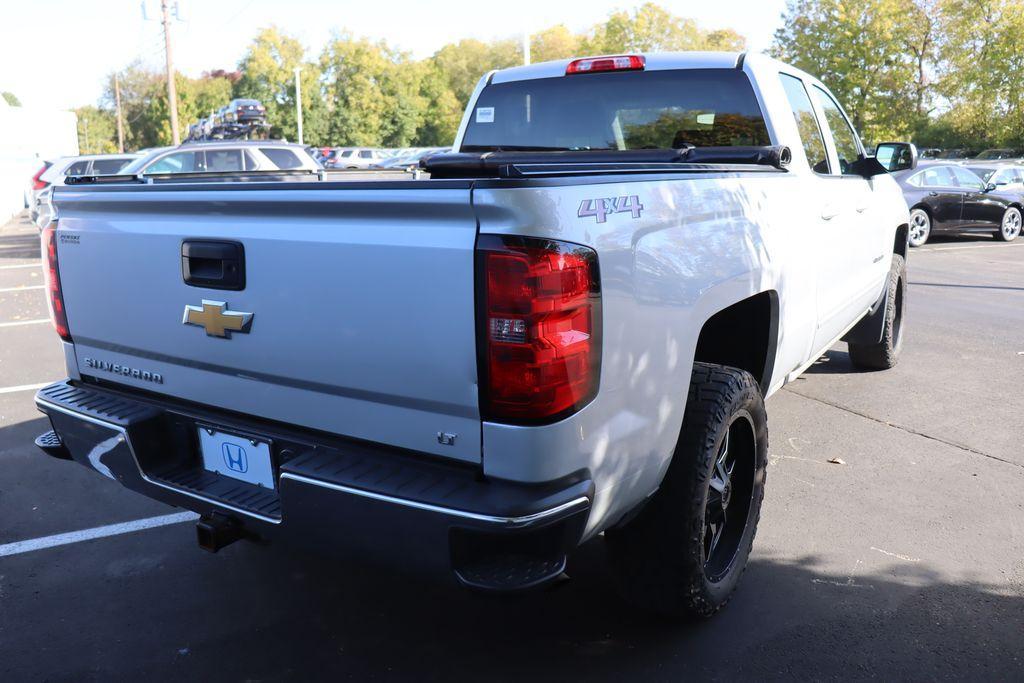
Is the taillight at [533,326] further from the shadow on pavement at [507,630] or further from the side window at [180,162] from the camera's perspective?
the side window at [180,162]

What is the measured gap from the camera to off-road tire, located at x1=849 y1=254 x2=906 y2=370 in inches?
248

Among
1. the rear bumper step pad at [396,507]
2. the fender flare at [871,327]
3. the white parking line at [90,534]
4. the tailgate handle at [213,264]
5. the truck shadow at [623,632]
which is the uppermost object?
the tailgate handle at [213,264]

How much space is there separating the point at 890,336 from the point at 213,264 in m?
5.30

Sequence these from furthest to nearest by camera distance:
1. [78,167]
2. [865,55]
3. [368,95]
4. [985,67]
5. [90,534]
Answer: [368,95]
[865,55]
[985,67]
[78,167]
[90,534]

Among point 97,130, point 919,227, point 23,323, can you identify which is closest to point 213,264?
point 23,323

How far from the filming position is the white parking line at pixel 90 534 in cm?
392

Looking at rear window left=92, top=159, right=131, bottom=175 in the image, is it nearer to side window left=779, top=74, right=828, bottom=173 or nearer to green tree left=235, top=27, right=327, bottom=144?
side window left=779, top=74, right=828, bottom=173

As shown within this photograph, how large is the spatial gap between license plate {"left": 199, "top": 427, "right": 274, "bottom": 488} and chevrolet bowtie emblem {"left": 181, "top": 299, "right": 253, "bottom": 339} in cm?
34

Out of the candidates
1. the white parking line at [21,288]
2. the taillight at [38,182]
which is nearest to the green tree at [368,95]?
the taillight at [38,182]

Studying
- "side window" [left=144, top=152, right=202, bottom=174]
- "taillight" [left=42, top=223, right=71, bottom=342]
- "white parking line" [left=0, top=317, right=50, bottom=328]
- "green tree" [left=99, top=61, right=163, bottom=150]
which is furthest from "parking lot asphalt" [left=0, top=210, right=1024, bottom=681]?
"green tree" [left=99, top=61, right=163, bottom=150]

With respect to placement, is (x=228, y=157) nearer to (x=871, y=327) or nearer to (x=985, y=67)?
(x=871, y=327)

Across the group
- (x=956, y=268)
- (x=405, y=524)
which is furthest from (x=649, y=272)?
(x=956, y=268)

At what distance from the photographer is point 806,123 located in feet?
15.1

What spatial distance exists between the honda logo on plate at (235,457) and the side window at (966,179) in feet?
53.8
